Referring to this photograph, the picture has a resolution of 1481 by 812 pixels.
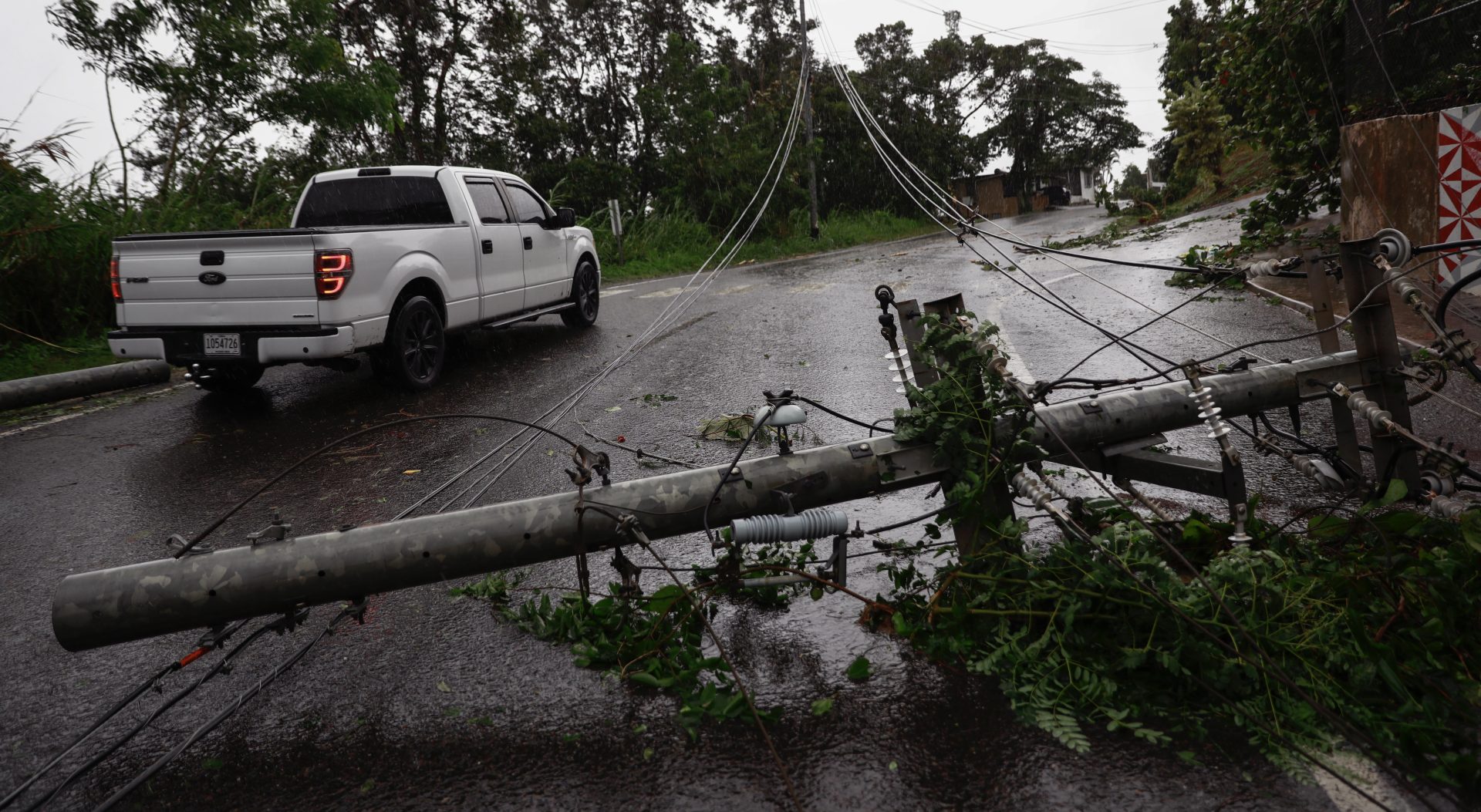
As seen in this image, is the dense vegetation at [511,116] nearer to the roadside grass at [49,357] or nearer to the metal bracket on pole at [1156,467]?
the roadside grass at [49,357]

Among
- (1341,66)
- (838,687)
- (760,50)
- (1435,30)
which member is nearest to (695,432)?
(838,687)

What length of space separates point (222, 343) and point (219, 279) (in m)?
0.49

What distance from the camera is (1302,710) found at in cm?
273

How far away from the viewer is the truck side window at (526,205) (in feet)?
34.8

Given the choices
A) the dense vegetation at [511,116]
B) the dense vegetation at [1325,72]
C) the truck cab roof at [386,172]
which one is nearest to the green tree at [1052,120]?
the dense vegetation at [511,116]

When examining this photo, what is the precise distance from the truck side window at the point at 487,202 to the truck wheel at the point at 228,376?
2492 mm

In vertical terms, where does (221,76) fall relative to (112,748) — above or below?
above

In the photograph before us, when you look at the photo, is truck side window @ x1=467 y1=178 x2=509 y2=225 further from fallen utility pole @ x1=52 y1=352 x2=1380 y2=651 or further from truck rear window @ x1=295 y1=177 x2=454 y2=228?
fallen utility pole @ x1=52 y1=352 x2=1380 y2=651

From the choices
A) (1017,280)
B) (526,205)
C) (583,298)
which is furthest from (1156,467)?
(583,298)

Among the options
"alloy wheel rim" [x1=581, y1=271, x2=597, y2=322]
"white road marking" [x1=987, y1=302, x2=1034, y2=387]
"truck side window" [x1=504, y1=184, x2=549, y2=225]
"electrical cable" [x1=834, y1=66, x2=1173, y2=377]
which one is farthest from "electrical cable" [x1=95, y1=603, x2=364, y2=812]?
"alloy wheel rim" [x1=581, y1=271, x2=597, y2=322]

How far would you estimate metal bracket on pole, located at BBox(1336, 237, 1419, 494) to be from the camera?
397cm

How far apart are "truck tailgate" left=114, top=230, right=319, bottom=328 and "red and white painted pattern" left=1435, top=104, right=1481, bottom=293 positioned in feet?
30.4

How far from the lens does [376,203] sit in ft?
31.2

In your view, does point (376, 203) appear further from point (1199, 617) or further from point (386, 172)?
point (1199, 617)
